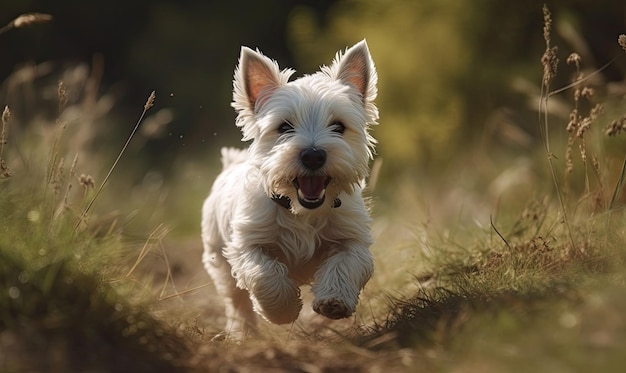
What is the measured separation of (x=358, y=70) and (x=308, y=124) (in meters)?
0.62

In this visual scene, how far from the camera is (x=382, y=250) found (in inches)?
271

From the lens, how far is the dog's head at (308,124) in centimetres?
459

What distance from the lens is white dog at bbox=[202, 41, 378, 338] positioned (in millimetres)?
4598

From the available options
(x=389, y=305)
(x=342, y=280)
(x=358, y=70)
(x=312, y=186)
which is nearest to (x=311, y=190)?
(x=312, y=186)

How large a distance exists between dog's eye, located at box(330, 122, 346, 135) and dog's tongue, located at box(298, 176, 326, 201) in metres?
0.32

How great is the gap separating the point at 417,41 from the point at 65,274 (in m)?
8.09

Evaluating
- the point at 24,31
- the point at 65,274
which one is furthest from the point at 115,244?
the point at 24,31

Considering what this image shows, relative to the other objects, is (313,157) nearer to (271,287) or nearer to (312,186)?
(312,186)

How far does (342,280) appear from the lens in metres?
4.56

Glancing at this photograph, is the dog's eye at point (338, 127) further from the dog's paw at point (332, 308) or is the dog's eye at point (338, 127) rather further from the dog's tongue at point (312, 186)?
the dog's paw at point (332, 308)

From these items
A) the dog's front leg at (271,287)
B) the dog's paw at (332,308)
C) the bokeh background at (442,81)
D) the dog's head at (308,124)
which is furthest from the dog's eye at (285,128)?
the bokeh background at (442,81)

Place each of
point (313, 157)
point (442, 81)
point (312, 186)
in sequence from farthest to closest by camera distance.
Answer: point (442, 81)
point (312, 186)
point (313, 157)

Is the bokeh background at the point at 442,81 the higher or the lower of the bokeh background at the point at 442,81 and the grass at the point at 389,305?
the lower

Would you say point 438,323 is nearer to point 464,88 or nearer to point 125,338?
point 125,338
